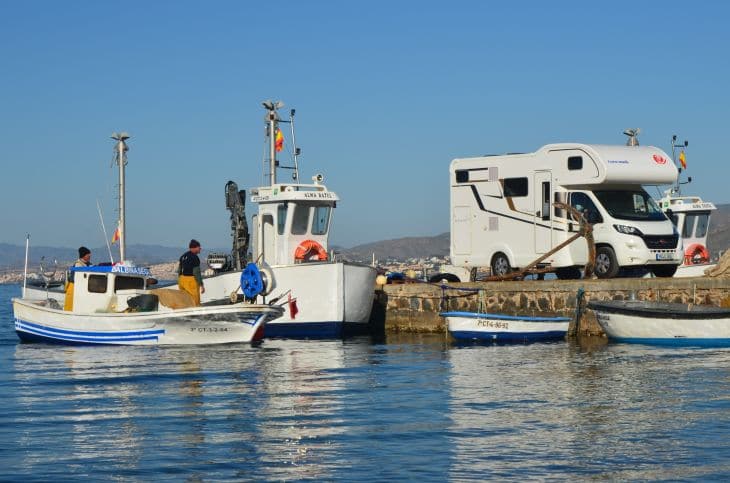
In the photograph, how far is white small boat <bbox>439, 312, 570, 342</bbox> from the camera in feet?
88.5

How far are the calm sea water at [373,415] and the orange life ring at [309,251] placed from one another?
6804 millimetres

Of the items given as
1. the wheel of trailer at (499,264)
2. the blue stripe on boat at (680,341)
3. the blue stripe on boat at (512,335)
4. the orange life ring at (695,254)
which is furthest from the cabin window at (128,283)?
the orange life ring at (695,254)

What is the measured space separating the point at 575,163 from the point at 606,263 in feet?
8.24

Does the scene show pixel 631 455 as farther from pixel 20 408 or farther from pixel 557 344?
pixel 557 344

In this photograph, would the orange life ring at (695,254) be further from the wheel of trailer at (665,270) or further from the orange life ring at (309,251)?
the orange life ring at (309,251)

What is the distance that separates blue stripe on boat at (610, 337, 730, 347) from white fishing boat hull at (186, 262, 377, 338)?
6.72 meters

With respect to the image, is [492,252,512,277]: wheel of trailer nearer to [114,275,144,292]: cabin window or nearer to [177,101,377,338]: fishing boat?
[177,101,377,338]: fishing boat

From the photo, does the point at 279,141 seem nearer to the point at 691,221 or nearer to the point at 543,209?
the point at 543,209

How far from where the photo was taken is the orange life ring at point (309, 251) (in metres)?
31.8

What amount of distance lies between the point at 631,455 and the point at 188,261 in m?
17.2

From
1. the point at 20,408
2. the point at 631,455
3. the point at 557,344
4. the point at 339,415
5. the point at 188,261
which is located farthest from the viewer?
the point at 188,261

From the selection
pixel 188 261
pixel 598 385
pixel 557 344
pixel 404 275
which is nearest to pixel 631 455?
pixel 598 385

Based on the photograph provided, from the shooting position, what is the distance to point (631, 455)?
1312cm

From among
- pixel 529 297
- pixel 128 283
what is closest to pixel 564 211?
pixel 529 297
